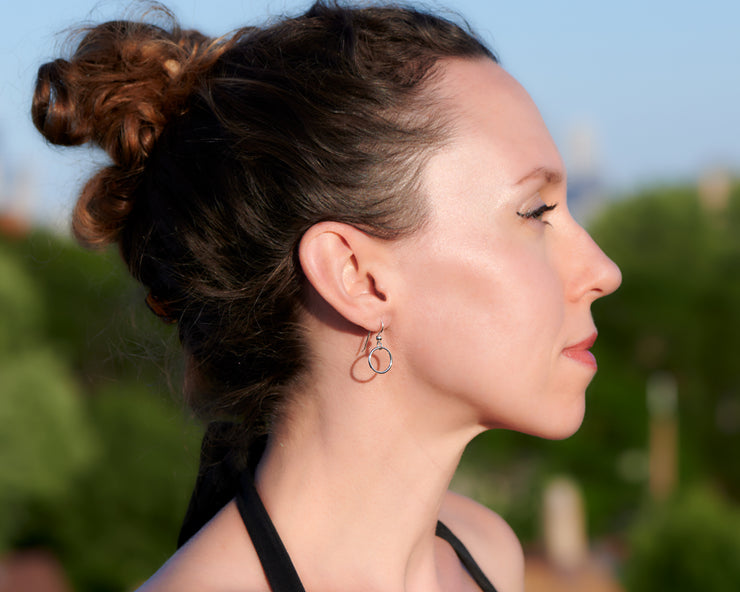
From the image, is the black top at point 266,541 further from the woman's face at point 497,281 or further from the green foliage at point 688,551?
the green foliage at point 688,551

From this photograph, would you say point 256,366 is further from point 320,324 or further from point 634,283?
point 634,283

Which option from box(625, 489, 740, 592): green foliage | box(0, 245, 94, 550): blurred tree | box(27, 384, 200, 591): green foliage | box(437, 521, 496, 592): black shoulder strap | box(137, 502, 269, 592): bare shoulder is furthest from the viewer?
box(27, 384, 200, 591): green foliage

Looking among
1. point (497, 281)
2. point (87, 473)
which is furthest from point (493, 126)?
point (87, 473)

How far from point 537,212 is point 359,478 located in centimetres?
53

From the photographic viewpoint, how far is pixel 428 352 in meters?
1.32

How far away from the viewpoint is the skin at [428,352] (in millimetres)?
1306

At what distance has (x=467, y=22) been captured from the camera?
155 cm

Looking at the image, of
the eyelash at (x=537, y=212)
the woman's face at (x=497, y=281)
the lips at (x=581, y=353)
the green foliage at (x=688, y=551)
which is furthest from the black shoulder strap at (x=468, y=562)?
the green foliage at (x=688, y=551)

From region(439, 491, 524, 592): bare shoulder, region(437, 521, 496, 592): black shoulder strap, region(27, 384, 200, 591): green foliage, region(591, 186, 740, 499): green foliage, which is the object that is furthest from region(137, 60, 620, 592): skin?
region(591, 186, 740, 499): green foliage

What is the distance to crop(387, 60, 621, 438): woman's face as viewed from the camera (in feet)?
4.27

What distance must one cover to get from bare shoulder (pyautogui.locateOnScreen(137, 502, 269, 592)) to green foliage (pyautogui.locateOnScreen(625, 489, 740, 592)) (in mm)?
2939

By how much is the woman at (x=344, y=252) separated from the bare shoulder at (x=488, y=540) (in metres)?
0.29

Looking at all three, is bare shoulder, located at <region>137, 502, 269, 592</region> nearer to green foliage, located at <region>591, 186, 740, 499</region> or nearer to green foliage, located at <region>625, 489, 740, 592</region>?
green foliage, located at <region>625, 489, 740, 592</region>

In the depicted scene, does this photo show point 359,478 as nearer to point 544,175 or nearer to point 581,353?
point 581,353
